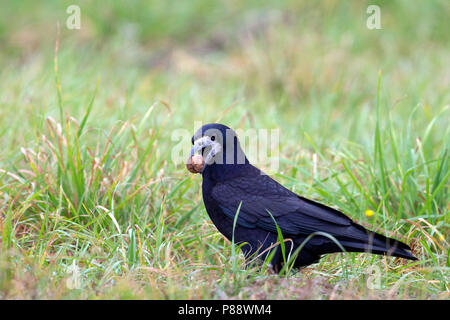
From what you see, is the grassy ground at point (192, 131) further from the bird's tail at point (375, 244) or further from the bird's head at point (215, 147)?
the bird's head at point (215, 147)

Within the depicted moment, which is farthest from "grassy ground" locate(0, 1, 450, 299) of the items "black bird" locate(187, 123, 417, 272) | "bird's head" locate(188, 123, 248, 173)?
"bird's head" locate(188, 123, 248, 173)

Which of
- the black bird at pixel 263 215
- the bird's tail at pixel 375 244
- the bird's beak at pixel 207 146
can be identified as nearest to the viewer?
the bird's tail at pixel 375 244

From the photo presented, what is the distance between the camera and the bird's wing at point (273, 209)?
2975mm

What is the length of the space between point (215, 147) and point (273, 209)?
46cm

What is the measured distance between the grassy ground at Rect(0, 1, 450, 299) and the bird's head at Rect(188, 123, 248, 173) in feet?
1.29

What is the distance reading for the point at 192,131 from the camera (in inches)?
184

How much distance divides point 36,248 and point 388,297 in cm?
162

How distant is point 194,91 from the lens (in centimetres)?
591

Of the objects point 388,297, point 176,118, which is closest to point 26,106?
point 176,118

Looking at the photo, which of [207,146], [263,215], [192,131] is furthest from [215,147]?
[192,131]

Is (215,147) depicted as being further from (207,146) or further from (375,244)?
(375,244)

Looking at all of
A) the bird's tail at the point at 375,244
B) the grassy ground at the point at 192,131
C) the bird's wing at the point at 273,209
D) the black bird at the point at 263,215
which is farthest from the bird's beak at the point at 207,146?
the bird's tail at the point at 375,244

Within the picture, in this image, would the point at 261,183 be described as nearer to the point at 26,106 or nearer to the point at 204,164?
the point at 204,164

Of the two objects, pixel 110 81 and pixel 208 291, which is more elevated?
pixel 110 81
